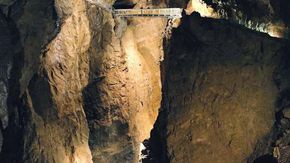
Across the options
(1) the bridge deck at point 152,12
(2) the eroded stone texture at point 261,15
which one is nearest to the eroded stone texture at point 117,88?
(1) the bridge deck at point 152,12

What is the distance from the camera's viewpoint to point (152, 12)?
32.5m

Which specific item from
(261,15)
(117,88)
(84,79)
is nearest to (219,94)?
(261,15)

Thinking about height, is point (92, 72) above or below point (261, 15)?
below

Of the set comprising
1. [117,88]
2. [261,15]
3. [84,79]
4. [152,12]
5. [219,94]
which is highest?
[152,12]

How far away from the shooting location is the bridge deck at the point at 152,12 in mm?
31094

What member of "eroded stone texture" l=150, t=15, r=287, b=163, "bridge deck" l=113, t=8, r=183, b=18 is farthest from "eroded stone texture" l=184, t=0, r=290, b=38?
"bridge deck" l=113, t=8, r=183, b=18

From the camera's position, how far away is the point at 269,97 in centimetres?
2566

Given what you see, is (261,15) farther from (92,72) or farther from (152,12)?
(92,72)

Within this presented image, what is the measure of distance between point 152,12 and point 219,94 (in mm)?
8902

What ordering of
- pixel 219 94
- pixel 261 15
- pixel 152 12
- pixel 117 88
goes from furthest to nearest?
pixel 117 88 < pixel 152 12 < pixel 261 15 < pixel 219 94

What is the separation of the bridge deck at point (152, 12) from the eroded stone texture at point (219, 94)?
11.5 ft

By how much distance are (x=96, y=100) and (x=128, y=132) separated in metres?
3.09

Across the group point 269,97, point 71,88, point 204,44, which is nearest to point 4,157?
point 71,88

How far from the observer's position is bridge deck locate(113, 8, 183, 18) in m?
31.1
